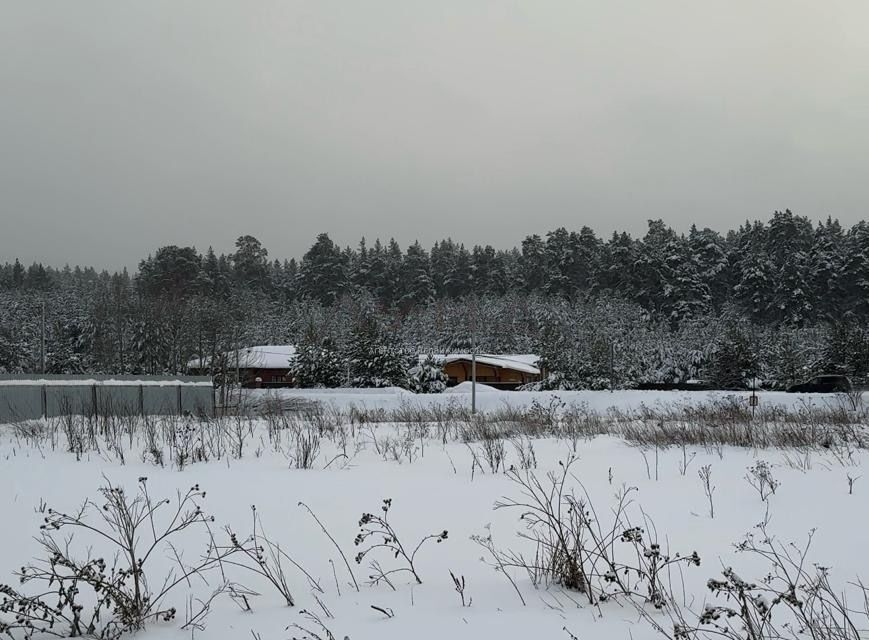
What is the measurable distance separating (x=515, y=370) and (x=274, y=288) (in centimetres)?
5526

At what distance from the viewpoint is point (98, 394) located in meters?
20.6

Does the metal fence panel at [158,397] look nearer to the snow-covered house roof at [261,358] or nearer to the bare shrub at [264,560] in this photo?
the bare shrub at [264,560]

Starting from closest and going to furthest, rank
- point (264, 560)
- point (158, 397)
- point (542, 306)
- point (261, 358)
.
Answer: point (264, 560) → point (158, 397) → point (261, 358) → point (542, 306)

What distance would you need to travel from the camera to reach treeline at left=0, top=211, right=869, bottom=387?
A: 1953 inches

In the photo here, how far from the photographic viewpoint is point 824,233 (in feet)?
240

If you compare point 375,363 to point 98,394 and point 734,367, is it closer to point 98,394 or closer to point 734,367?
point 98,394

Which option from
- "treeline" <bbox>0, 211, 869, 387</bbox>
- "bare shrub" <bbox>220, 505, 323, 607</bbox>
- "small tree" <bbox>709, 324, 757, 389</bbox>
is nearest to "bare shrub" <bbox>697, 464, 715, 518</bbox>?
"bare shrub" <bbox>220, 505, 323, 607</bbox>

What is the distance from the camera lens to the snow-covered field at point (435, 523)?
3254mm

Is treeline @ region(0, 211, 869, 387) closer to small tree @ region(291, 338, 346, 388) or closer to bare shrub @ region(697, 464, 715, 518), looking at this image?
small tree @ region(291, 338, 346, 388)

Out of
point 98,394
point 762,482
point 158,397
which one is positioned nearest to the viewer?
point 762,482

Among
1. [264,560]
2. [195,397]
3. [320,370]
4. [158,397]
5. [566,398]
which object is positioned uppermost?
[264,560]

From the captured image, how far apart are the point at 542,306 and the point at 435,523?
218 feet

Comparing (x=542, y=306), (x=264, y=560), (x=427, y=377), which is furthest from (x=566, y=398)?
(x=542, y=306)

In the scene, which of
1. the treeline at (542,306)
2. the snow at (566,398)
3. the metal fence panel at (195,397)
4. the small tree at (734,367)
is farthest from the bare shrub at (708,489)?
the small tree at (734,367)
